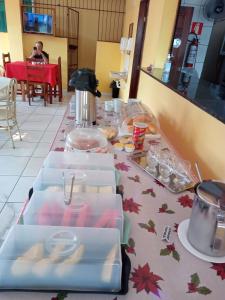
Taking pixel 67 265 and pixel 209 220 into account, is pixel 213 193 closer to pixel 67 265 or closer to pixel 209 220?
pixel 209 220

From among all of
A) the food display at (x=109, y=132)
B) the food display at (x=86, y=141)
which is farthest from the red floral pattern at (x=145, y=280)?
the food display at (x=109, y=132)

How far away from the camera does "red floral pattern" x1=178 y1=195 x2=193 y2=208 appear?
85 cm

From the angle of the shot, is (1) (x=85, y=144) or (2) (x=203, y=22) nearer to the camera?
(1) (x=85, y=144)

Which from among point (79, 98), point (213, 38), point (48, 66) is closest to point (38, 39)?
point (48, 66)

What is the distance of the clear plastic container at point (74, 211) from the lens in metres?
0.65

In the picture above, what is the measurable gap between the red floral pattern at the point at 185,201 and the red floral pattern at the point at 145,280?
0.32 meters

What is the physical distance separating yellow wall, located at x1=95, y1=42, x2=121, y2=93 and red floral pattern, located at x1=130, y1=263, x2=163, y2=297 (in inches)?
215

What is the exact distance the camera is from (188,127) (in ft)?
4.64

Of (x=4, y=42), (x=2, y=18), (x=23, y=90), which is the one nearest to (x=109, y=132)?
(x=23, y=90)

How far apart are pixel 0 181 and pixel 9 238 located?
67.0 inches

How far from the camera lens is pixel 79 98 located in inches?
55.6

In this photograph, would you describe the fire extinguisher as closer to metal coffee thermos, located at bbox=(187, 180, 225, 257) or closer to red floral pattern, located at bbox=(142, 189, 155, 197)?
red floral pattern, located at bbox=(142, 189, 155, 197)

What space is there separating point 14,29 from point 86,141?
5090mm

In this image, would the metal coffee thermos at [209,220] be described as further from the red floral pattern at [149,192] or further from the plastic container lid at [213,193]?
the red floral pattern at [149,192]
